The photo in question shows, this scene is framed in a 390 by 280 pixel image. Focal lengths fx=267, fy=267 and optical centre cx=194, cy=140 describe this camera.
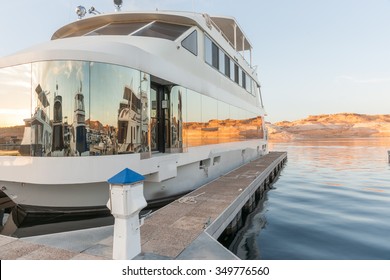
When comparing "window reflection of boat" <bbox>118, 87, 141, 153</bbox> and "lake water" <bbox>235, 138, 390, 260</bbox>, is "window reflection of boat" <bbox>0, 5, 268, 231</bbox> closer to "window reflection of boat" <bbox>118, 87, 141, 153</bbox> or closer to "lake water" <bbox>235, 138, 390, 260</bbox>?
"window reflection of boat" <bbox>118, 87, 141, 153</bbox>

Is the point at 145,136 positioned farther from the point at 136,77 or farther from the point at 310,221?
the point at 310,221

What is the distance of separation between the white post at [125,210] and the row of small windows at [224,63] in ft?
27.5

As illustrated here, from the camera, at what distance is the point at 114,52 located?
6188 millimetres

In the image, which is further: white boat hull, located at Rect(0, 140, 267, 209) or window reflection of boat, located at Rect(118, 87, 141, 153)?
window reflection of boat, located at Rect(118, 87, 141, 153)

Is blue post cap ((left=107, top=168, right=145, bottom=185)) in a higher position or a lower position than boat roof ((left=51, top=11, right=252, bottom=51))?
lower

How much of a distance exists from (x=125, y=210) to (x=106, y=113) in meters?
3.01

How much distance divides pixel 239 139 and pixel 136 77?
912cm

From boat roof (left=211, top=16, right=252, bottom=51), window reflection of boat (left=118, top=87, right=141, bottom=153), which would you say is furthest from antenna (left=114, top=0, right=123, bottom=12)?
window reflection of boat (left=118, top=87, right=141, bottom=153)

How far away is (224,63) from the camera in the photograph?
1320 centimetres

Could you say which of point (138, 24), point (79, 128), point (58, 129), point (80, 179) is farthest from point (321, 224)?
point (138, 24)

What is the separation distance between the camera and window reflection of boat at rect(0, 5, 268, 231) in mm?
5699

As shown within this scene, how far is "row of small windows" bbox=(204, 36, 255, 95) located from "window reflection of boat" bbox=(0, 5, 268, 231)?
1426 millimetres

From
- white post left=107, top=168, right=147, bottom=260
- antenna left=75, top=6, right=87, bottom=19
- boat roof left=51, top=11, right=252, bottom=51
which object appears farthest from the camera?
antenna left=75, top=6, right=87, bottom=19
